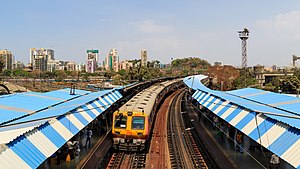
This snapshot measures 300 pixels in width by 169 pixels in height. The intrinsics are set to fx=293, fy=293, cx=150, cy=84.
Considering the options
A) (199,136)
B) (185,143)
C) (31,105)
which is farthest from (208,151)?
(31,105)

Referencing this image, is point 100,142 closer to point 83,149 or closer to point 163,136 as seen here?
point 83,149

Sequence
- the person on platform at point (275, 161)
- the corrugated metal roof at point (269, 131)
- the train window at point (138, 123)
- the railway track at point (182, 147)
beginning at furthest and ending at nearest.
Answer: the train window at point (138, 123) < the railway track at point (182, 147) < the person on platform at point (275, 161) < the corrugated metal roof at point (269, 131)

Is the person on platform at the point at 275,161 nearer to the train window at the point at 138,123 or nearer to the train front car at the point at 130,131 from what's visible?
the train front car at the point at 130,131

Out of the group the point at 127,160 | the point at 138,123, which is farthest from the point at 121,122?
the point at 127,160

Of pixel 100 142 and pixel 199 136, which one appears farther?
pixel 199 136

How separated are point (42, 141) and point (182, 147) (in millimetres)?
10016

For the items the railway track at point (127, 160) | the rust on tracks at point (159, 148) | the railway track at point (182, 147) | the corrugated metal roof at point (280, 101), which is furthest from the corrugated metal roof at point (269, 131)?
the railway track at point (127, 160)

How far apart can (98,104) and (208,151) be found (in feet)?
22.6

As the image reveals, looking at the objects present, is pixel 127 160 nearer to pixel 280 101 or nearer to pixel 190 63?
pixel 280 101

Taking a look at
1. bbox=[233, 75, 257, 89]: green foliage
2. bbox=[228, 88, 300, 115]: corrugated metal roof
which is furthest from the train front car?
bbox=[233, 75, 257, 89]: green foliage

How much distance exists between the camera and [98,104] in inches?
688

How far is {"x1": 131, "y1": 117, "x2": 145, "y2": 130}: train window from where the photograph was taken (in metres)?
14.4

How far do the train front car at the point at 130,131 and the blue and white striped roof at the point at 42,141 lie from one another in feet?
5.05

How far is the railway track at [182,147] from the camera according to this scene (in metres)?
14.1
